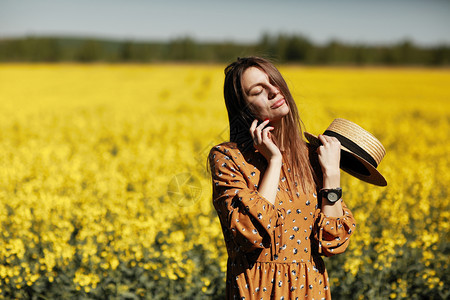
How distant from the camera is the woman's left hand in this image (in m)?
1.57

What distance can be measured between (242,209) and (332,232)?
0.39 m

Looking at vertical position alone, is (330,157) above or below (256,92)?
below

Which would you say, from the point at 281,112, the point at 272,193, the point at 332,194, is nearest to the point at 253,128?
the point at 281,112

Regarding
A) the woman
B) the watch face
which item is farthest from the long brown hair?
the watch face

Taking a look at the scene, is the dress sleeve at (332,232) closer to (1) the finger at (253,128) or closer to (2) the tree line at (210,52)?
(1) the finger at (253,128)

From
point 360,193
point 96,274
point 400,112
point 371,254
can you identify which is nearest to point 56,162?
point 96,274

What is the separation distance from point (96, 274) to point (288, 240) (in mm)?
2271

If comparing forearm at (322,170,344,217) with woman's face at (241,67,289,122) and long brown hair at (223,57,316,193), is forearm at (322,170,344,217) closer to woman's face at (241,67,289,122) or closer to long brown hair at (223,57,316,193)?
long brown hair at (223,57,316,193)

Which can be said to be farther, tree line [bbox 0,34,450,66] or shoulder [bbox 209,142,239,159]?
tree line [bbox 0,34,450,66]

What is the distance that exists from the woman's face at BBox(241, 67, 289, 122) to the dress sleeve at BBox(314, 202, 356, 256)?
43 cm

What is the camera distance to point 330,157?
5.18 feet

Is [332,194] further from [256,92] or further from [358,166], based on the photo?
[256,92]

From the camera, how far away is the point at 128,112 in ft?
45.3

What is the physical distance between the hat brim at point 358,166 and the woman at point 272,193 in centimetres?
6
